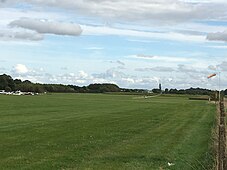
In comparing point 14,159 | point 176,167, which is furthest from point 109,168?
point 14,159

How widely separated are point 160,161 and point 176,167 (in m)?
1.12

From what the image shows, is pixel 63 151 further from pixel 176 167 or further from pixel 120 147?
pixel 176 167

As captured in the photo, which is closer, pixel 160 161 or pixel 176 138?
pixel 160 161

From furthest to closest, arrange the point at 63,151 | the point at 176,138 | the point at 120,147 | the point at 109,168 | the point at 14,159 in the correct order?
1. the point at 176,138
2. the point at 120,147
3. the point at 63,151
4. the point at 14,159
5. the point at 109,168

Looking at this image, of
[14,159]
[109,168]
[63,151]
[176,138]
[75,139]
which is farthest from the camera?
[176,138]

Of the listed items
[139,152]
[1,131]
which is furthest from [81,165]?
[1,131]

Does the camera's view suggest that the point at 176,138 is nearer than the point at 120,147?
No

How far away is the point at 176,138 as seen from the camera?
913 inches

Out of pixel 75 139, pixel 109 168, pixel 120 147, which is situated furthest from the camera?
pixel 75 139

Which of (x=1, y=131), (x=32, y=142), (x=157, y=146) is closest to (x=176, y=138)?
(x=157, y=146)

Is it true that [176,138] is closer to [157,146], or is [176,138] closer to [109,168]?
[157,146]

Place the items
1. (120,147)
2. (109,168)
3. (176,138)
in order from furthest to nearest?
1. (176,138)
2. (120,147)
3. (109,168)

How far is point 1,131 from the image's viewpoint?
24.6m

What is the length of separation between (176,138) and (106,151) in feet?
21.5
